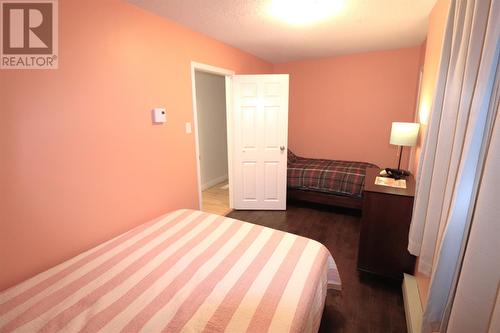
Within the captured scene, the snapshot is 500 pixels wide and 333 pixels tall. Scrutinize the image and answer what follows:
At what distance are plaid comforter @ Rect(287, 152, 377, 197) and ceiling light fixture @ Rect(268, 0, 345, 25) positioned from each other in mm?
2039

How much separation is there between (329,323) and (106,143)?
2110 mm

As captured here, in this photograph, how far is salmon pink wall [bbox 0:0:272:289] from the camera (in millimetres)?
1432

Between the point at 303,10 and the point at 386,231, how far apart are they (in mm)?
2028

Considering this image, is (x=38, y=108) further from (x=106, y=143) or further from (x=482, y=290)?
(x=482, y=290)

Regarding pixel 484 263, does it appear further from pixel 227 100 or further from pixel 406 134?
pixel 227 100

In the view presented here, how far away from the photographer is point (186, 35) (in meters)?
2.52

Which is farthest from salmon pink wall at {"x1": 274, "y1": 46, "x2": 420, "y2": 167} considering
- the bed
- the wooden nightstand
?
the wooden nightstand

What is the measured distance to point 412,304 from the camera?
1.67 meters

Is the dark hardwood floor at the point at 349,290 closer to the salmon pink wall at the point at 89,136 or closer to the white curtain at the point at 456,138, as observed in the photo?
the white curtain at the point at 456,138

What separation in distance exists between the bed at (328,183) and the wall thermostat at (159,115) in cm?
217

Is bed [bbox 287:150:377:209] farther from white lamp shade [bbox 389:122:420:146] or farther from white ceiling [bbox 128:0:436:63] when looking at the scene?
white ceiling [bbox 128:0:436:63]

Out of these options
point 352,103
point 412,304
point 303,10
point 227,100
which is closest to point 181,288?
point 412,304

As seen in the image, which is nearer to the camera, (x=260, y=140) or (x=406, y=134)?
(x=406, y=134)

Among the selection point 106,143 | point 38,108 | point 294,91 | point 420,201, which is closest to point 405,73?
point 294,91
